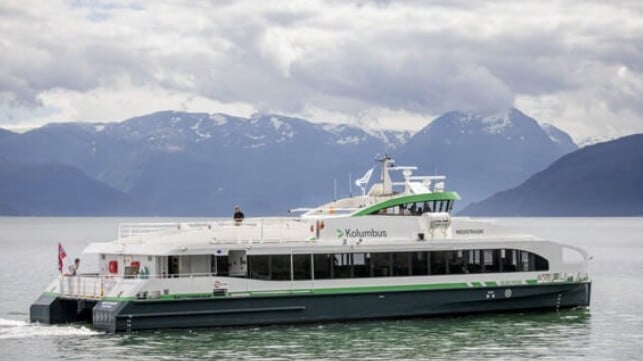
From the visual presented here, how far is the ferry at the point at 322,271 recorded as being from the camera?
1566 inches

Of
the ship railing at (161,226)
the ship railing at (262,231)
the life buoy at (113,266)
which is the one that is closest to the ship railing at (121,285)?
the life buoy at (113,266)

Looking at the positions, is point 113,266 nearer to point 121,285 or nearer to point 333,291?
point 121,285

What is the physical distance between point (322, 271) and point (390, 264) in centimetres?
250

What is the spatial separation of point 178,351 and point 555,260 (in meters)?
15.7

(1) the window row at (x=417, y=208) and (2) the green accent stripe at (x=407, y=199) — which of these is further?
(1) the window row at (x=417, y=208)

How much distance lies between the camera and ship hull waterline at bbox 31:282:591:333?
39.2m

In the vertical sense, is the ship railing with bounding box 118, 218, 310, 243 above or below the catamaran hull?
above

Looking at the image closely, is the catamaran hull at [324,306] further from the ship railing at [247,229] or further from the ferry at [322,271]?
the ship railing at [247,229]

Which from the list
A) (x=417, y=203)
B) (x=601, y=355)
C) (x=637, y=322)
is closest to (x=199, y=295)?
(x=417, y=203)

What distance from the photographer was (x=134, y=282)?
128ft

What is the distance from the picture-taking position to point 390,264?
1682 inches

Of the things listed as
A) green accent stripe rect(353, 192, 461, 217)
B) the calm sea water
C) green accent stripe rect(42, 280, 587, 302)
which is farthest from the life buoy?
green accent stripe rect(353, 192, 461, 217)

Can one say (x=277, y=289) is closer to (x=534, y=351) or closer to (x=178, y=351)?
(x=178, y=351)

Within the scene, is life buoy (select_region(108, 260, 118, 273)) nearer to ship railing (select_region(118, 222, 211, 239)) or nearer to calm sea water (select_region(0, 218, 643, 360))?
ship railing (select_region(118, 222, 211, 239))
